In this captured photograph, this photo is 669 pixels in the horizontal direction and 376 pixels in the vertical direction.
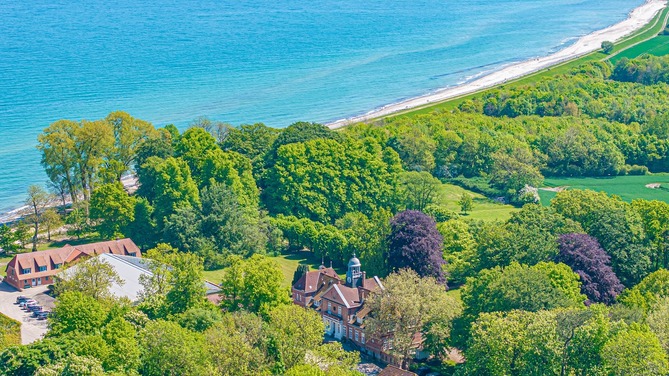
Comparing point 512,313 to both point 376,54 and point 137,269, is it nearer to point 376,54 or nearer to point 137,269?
point 137,269

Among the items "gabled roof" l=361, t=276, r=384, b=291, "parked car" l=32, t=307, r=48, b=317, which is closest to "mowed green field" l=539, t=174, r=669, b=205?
"gabled roof" l=361, t=276, r=384, b=291

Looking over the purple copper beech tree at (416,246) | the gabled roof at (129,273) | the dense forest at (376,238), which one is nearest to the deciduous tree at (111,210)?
the dense forest at (376,238)

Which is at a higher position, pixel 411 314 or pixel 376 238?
pixel 376 238

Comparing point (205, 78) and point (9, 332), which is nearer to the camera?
point (9, 332)

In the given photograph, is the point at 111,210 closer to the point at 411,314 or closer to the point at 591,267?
the point at 411,314

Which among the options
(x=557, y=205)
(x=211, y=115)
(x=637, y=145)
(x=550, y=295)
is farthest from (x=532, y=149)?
(x=550, y=295)

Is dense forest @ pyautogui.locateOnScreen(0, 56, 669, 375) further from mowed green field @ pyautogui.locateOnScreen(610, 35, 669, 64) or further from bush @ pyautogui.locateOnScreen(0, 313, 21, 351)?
mowed green field @ pyautogui.locateOnScreen(610, 35, 669, 64)

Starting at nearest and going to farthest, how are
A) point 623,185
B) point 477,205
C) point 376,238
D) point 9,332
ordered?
point 9,332, point 376,238, point 477,205, point 623,185

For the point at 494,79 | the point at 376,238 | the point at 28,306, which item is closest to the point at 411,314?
the point at 376,238
